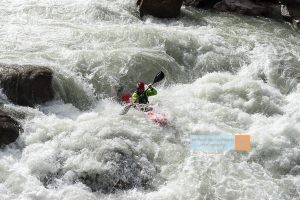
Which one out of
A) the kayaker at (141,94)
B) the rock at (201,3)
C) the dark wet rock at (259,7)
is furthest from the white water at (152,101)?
the rock at (201,3)

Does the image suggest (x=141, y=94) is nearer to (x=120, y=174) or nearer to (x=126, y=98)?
(x=126, y=98)

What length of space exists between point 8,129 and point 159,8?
6688 mm

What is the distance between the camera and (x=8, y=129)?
287 inches

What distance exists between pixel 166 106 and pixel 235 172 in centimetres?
223

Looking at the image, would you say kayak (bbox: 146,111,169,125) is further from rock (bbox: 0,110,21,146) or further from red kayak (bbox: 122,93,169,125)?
rock (bbox: 0,110,21,146)

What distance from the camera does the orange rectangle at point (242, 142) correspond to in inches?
303

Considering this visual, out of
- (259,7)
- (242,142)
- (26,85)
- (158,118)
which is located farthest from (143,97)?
(259,7)

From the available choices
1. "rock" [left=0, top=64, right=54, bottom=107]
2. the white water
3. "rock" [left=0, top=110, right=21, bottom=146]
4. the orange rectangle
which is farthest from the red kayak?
"rock" [left=0, top=110, right=21, bottom=146]

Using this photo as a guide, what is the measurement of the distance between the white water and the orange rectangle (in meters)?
0.12

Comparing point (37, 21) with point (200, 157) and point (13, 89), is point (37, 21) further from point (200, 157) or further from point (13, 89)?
point (200, 157)

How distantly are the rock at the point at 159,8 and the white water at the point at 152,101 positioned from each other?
0.30m

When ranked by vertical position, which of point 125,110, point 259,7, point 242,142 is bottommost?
point 125,110

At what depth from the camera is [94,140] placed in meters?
7.43

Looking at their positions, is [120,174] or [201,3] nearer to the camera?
[120,174]
